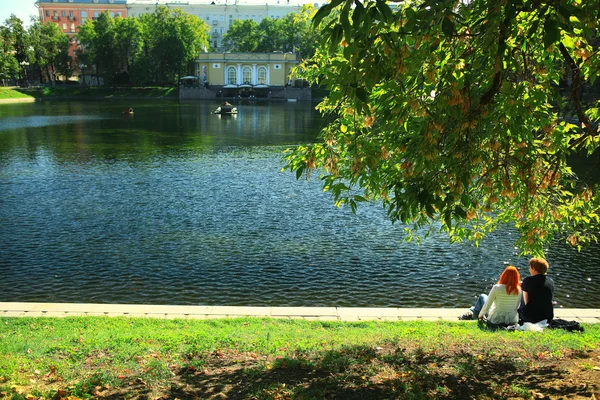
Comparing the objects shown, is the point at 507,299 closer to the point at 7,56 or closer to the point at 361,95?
the point at 361,95

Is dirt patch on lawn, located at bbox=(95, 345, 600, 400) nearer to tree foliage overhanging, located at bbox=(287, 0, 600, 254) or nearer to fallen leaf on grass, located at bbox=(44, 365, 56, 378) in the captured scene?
fallen leaf on grass, located at bbox=(44, 365, 56, 378)

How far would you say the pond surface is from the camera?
40.1 feet

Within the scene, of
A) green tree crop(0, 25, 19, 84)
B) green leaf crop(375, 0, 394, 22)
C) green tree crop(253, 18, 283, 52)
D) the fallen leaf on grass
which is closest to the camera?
green leaf crop(375, 0, 394, 22)

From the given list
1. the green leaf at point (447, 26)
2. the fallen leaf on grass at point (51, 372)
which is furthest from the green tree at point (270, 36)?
the green leaf at point (447, 26)

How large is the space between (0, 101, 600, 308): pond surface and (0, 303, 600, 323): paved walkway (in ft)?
6.60

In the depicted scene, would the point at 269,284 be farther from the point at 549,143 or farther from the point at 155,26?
the point at 155,26

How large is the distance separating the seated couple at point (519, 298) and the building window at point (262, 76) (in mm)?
99335

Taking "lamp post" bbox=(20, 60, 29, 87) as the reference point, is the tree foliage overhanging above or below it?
below

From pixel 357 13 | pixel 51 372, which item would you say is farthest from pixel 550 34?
pixel 51 372

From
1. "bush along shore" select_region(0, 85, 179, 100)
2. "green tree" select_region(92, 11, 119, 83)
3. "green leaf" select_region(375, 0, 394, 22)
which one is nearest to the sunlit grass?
A: "bush along shore" select_region(0, 85, 179, 100)

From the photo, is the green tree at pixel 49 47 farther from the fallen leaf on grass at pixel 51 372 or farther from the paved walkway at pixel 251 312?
the fallen leaf on grass at pixel 51 372

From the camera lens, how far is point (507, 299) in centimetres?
805

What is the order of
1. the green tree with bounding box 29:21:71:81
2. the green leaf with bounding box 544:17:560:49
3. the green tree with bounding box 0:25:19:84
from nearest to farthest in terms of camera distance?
the green leaf with bounding box 544:17:560:49 < the green tree with bounding box 0:25:19:84 < the green tree with bounding box 29:21:71:81

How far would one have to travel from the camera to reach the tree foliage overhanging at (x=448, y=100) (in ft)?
15.8
